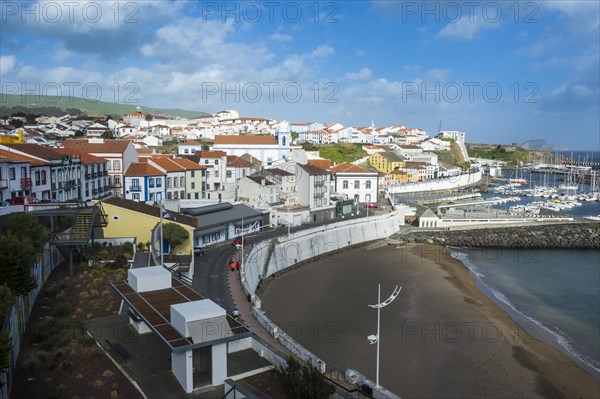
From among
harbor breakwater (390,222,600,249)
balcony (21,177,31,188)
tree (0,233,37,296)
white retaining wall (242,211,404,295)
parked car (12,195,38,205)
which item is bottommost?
harbor breakwater (390,222,600,249)

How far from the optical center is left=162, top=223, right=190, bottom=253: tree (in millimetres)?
28520

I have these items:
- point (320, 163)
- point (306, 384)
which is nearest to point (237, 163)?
point (320, 163)

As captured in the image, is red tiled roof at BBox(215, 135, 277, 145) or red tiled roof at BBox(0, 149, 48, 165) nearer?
red tiled roof at BBox(0, 149, 48, 165)

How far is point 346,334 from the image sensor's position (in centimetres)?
2431

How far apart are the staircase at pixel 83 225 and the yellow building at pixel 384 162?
3112 inches

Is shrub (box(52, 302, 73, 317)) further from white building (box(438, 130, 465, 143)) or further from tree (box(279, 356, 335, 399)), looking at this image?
white building (box(438, 130, 465, 143))

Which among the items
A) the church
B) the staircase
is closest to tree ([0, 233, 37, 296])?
the staircase

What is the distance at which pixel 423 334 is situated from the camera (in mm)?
24828

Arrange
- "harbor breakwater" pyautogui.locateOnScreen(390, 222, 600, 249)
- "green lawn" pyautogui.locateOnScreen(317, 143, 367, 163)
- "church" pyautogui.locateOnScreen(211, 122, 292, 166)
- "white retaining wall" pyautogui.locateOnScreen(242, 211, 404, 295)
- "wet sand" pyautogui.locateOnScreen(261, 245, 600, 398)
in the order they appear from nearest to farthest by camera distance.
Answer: "wet sand" pyautogui.locateOnScreen(261, 245, 600, 398) < "white retaining wall" pyautogui.locateOnScreen(242, 211, 404, 295) < "harbor breakwater" pyautogui.locateOnScreen(390, 222, 600, 249) < "church" pyautogui.locateOnScreen(211, 122, 292, 166) < "green lawn" pyautogui.locateOnScreen(317, 143, 367, 163)

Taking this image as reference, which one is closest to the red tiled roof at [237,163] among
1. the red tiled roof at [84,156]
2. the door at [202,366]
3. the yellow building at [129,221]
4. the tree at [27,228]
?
the red tiled roof at [84,156]

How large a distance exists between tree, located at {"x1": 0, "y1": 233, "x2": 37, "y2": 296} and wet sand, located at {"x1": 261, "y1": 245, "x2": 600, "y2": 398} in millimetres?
12254

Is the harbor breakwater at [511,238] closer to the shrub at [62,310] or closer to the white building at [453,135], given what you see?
the shrub at [62,310]

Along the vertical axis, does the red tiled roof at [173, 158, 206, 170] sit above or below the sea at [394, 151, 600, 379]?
above

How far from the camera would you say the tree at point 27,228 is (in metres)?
20.7
